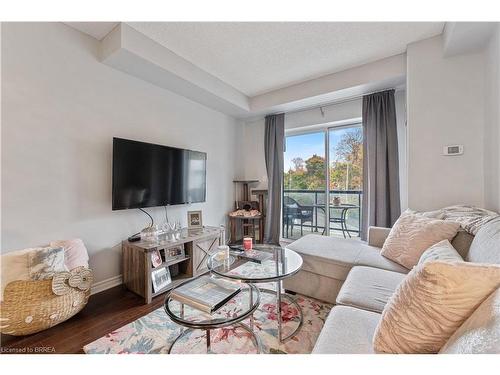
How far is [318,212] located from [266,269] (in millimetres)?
2176

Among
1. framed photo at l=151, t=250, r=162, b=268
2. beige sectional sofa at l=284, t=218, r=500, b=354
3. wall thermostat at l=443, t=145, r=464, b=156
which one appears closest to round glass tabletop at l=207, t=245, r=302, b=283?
beige sectional sofa at l=284, t=218, r=500, b=354

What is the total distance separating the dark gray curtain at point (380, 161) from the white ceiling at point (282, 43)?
597 millimetres

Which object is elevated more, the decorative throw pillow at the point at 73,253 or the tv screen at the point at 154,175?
the tv screen at the point at 154,175

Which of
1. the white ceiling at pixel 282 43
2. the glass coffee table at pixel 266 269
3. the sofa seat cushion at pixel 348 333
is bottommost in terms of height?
the sofa seat cushion at pixel 348 333

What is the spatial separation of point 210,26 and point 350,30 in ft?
4.14

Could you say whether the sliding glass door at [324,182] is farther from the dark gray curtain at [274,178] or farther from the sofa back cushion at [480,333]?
the sofa back cushion at [480,333]

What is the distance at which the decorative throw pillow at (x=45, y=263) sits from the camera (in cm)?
146

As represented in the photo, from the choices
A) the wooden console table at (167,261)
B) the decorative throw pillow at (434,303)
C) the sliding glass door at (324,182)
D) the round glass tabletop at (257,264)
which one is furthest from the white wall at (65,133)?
the decorative throw pillow at (434,303)

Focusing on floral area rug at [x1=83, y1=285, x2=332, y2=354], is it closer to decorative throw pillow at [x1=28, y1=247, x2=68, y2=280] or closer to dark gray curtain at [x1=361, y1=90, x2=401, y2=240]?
decorative throw pillow at [x1=28, y1=247, x2=68, y2=280]

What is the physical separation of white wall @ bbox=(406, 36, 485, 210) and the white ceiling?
1.06ft

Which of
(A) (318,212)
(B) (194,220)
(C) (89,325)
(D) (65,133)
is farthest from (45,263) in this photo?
(A) (318,212)

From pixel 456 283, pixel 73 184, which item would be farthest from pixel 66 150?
pixel 456 283

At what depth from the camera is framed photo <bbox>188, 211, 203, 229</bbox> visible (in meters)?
2.78

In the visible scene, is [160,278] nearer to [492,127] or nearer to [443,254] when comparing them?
[443,254]
